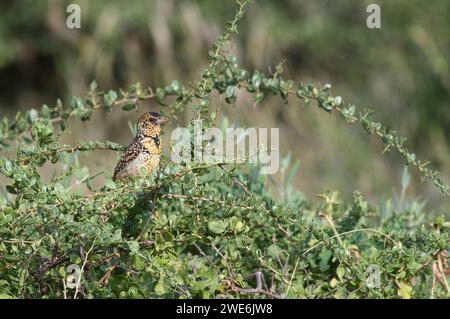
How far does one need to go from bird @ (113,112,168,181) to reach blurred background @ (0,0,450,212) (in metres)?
4.77

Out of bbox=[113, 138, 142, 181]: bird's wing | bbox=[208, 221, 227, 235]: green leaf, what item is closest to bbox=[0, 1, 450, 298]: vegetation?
bbox=[208, 221, 227, 235]: green leaf

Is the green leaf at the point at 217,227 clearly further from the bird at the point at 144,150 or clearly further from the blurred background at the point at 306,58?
the blurred background at the point at 306,58

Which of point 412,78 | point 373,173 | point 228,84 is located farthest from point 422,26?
point 228,84

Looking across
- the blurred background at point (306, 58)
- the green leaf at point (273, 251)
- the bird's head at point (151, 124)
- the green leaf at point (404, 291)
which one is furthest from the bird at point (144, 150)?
the blurred background at point (306, 58)

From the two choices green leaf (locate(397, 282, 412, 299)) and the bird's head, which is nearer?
green leaf (locate(397, 282, 412, 299))

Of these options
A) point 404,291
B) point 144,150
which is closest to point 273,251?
point 404,291

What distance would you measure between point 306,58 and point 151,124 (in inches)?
226

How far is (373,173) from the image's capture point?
852 cm

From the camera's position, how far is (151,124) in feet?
11.9

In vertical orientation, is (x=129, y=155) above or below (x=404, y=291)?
→ above

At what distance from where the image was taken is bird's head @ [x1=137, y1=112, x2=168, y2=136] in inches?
142

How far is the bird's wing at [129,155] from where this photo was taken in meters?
3.58

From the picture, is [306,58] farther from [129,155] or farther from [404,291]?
[404,291]

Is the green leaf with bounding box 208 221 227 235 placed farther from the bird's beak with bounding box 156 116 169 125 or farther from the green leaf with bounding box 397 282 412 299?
the bird's beak with bounding box 156 116 169 125
